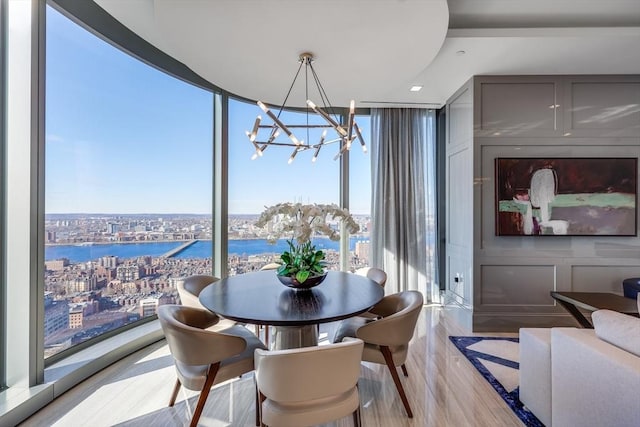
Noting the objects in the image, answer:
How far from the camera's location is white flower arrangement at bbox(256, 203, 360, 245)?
2.04 m

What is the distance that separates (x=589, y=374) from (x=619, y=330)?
258 millimetres

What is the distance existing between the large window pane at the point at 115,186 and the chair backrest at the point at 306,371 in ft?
6.77

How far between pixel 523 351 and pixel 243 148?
3720 millimetres

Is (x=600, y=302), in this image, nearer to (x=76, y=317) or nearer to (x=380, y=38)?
(x=380, y=38)

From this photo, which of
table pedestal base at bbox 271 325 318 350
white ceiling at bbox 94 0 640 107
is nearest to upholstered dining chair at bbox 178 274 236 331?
table pedestal base at bbox 271 325 318 350

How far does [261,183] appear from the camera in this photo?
4285 mm

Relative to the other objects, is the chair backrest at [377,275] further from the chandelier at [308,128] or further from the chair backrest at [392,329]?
the chandelier at [308,128]

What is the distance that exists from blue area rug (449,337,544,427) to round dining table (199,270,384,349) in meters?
1.17

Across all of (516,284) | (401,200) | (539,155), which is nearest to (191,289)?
(401,200)

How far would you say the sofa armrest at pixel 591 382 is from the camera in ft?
4.18

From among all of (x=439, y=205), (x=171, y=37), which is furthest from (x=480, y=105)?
(x=171, y=37)

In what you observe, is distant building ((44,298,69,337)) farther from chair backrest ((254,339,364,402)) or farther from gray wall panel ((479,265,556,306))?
gray wall panel ((479,265,556,306))

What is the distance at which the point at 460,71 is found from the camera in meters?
3.31

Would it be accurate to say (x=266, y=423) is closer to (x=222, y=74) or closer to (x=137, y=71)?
(x=222, y=74)
